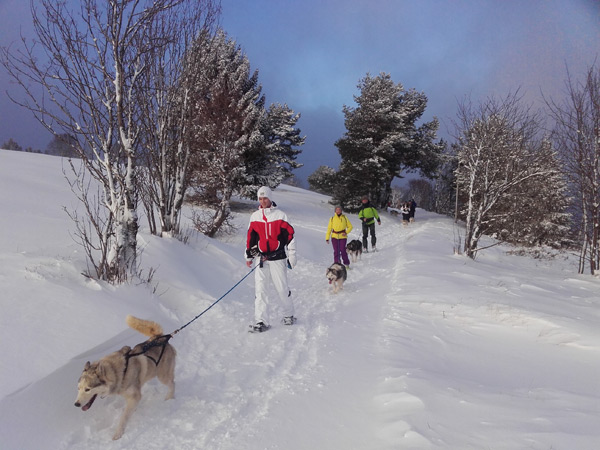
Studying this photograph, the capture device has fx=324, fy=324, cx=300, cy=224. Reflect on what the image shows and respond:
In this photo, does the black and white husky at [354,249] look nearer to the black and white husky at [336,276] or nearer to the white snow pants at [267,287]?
the black and white husky at [336,276]

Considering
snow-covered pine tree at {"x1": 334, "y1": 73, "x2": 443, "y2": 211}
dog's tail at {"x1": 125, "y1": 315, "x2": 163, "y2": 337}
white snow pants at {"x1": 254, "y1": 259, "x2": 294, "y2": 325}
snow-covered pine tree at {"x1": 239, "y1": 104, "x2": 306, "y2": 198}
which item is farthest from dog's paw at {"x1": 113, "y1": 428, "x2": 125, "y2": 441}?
snow-covered pine tree at {"x1": 334, "y1": 73, "x2": 443, "y2": 211}

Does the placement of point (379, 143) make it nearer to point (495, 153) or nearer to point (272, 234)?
point (495, 153)

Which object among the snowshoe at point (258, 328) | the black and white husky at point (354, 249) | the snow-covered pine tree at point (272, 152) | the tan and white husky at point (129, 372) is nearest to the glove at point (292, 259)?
the snowshoe at point (258, 328)

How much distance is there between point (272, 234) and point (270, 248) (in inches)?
9.1

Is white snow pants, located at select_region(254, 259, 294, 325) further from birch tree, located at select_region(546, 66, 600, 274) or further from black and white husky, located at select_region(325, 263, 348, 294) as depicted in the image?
birch tree, located at select_region(546, 66, 600, 274)

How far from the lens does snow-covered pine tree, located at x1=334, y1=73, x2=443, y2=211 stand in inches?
982

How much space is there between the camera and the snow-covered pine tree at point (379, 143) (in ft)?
81.9

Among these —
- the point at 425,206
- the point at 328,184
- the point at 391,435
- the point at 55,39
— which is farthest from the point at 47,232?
the point at 425,206

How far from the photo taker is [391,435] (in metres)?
2.47

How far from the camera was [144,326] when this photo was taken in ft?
10.6

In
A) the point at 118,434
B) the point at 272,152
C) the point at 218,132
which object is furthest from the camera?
the point at 272,152

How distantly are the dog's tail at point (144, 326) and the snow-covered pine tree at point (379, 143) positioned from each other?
22798 millimetres

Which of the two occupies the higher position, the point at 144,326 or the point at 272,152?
the point at 272,152

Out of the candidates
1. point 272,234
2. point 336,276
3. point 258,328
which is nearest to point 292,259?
point 272,234
